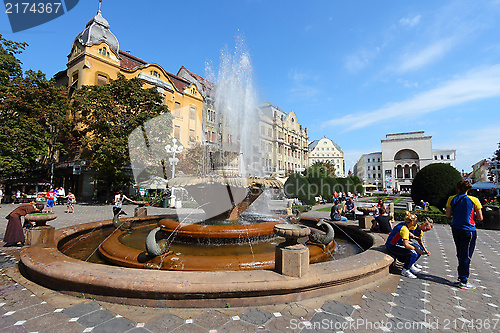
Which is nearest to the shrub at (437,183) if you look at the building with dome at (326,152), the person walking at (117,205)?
the person walking at (117,205)

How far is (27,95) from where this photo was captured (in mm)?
25938

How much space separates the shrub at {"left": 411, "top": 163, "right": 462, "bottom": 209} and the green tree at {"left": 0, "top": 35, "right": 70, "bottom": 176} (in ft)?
120

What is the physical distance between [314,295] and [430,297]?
79.1 inches

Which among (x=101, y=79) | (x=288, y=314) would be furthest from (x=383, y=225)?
(x=101, y=79)

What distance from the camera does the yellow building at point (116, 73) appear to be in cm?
3034

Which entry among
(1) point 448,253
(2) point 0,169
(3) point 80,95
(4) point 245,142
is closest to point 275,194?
(4) point 245,142

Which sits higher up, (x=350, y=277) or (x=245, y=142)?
(x=245, y=142)

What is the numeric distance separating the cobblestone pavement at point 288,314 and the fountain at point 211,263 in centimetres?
18

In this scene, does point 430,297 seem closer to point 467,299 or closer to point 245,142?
point 467,299

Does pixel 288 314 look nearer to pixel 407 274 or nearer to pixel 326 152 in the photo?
pixel 407 274

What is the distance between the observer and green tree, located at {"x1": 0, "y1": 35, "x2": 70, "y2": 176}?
23859 mm

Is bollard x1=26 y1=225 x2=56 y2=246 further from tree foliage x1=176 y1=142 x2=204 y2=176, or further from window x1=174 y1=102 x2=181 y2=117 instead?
window x1=174 y1=102 x2=181 y2=117

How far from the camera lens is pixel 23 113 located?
25656 millimetres

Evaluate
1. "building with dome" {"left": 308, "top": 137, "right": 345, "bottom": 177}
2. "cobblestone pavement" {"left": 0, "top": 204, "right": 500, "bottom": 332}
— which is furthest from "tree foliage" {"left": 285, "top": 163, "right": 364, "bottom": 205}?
"building with dome" {"left": 308, "top": 137, "right": 345, "bottom": 177}
